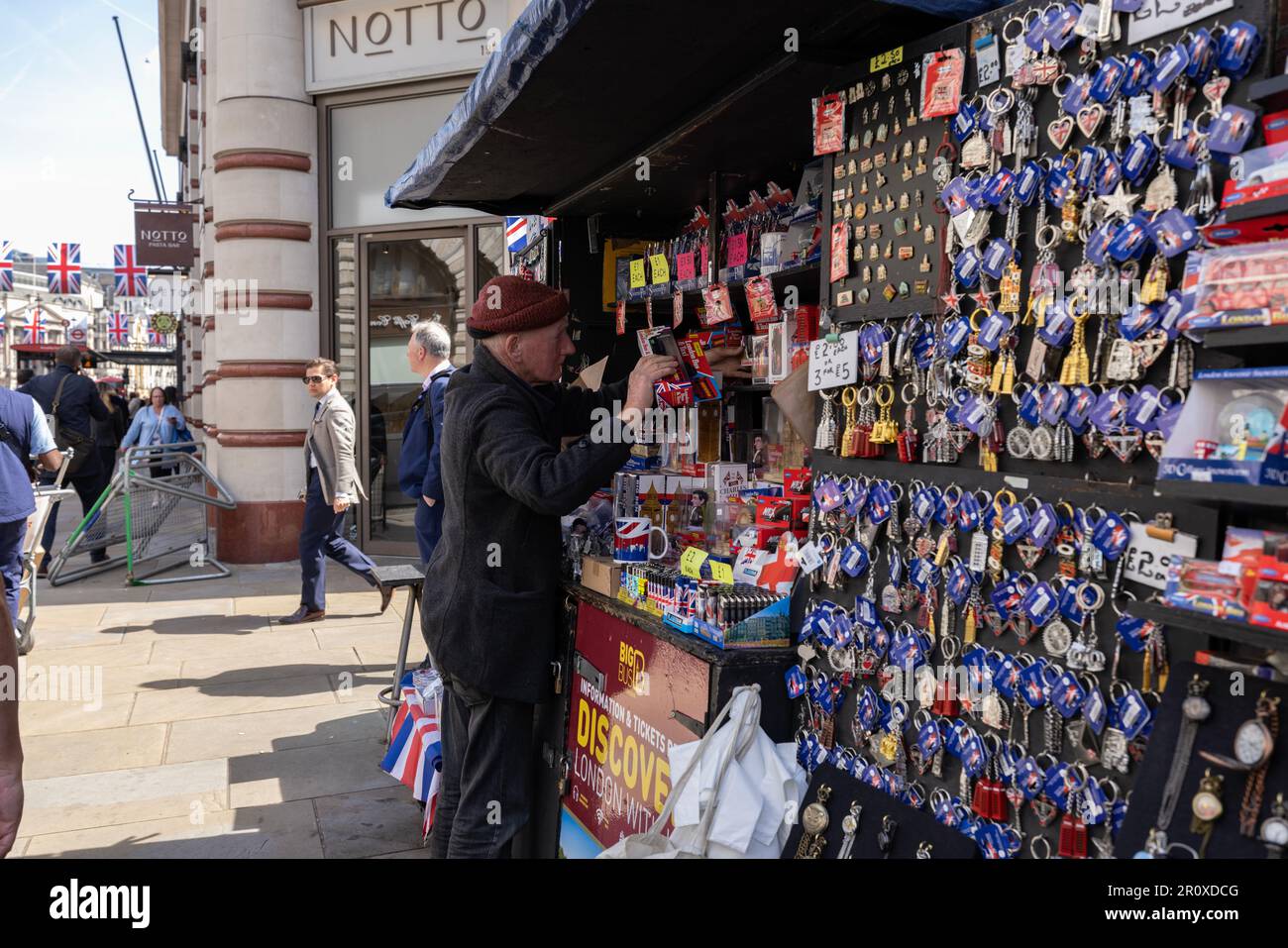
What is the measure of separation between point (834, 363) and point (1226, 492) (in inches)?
46.7

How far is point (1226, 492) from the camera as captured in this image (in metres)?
1.46

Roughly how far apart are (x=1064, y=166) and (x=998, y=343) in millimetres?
371

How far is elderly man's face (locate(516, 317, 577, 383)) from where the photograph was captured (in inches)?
118

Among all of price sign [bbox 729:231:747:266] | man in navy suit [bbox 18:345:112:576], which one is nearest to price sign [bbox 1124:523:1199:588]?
price sign [bbox 729:231:747:266]

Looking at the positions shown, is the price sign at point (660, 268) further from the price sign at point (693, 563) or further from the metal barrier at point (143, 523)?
the metal barrier at point (143, 523)

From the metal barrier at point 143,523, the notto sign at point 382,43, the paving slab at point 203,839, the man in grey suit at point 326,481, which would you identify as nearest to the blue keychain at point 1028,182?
the paving slab at point 203,839

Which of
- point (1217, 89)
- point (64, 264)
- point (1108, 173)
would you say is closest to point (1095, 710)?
point (1108, 173)

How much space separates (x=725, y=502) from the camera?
143 inches

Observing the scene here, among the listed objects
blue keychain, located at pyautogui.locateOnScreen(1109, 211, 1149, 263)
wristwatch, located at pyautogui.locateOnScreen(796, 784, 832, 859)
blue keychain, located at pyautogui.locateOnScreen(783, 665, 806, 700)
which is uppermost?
blue keychain, located at pyautogui.locateOnScreen(1109, 211, 1149, 263)

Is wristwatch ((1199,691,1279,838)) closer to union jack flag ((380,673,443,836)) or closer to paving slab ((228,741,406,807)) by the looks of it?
union jack flag ((380,673,443,836))

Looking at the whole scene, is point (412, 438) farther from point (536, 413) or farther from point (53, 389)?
point (53, 389)

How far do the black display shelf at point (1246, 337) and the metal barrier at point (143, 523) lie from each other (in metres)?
9.22

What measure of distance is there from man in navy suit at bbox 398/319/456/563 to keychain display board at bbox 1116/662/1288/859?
4321 mm

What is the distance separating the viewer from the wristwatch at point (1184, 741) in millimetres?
1572
